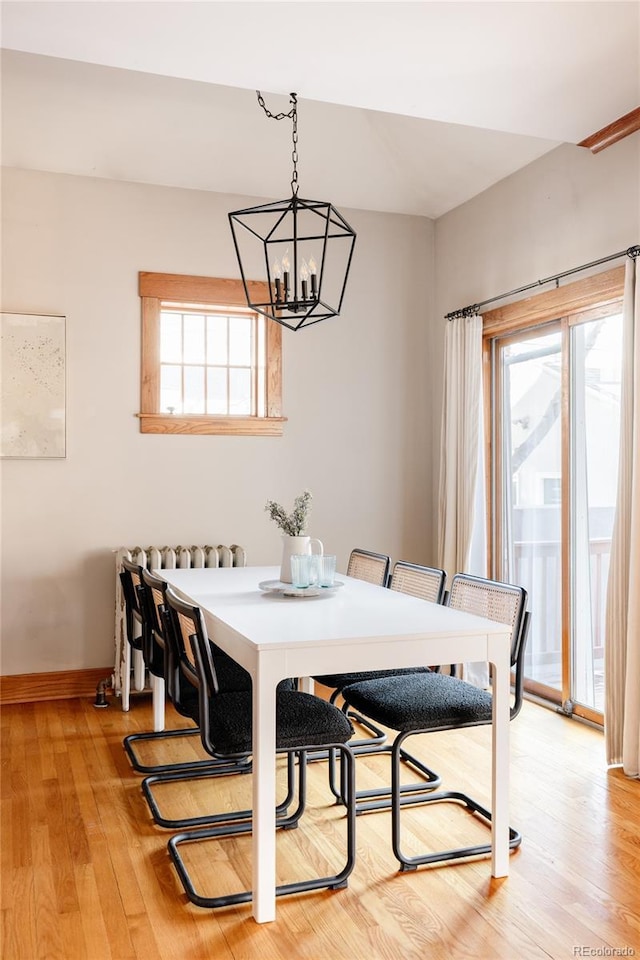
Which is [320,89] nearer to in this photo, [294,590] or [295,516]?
[295,516]

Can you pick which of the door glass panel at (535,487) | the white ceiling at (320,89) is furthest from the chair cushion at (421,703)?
the white ceiling at (320,89)

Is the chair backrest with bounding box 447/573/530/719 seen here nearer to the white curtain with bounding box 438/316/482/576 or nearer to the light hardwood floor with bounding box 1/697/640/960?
the light hardwood floor with bounding box 1/697/640/960

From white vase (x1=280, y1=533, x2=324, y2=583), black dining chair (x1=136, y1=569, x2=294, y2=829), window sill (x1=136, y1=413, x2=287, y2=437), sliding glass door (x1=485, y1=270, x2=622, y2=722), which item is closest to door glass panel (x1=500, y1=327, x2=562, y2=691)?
sliding glass door (x1=485, y1=270, x2=622, y2=722)

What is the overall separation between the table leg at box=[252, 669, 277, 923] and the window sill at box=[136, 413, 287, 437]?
2731 millimetres

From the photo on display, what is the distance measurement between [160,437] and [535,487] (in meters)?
2.13

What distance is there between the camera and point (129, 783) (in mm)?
3254

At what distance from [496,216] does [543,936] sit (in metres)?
3.66

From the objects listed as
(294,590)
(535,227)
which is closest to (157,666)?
(294,590)

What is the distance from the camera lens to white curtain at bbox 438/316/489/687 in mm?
4691

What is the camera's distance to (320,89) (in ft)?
10.6

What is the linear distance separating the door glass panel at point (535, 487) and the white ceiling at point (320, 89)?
107cm

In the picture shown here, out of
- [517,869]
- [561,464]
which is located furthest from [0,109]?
[517,869]

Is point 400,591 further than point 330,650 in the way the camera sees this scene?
Yes

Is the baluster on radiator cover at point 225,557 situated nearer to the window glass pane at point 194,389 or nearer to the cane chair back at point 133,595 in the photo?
A: the window glass pane at point 194,389
